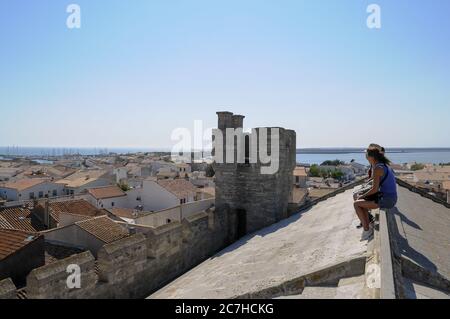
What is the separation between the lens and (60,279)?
684 centimetres

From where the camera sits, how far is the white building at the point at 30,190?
49938 mm

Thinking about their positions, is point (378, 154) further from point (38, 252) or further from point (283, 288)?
point (38, 252)

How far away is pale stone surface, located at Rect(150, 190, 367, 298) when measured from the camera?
621cm

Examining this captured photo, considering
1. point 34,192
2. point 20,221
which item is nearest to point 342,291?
point 20,221

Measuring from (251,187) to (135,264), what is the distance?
5903 millimetres

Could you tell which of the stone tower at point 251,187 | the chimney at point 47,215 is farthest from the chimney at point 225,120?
the chimney at point 47,215

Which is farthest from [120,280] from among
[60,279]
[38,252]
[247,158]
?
[247,158]

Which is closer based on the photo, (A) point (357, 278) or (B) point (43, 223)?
(A) point (357, 278)

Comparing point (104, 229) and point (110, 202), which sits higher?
point (104, 229)

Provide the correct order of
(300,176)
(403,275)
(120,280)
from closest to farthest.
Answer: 1. (403,275)
2. (120,280)
3. (300,176)

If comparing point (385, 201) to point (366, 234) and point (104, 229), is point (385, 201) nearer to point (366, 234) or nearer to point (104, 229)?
point (366, 234)

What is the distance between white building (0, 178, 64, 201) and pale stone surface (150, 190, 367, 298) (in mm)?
48150

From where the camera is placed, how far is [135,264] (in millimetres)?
8703

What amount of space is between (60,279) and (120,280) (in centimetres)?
167
